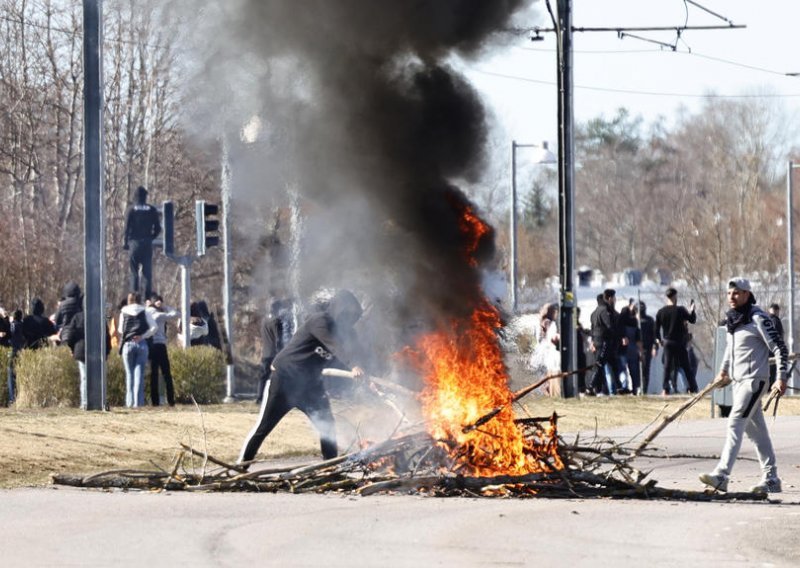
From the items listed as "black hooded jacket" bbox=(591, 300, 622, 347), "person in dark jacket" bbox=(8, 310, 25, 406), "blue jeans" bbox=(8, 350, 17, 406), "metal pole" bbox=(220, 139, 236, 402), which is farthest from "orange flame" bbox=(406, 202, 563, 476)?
"black hooded jacket" bbox=(591, 300, 622, 347)

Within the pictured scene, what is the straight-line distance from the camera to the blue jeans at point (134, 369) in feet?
67.2

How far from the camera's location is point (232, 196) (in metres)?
21.5

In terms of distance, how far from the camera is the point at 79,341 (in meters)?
20.2

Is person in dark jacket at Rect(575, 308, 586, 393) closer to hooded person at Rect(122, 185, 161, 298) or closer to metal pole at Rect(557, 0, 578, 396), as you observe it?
metal pole at Rect(557, 0, 578, 396)

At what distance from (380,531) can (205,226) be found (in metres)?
14.5

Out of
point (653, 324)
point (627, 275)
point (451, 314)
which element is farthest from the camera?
point (627, 275)

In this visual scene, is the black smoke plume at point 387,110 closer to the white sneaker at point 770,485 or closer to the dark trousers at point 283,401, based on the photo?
the dark trousers at point 283,401

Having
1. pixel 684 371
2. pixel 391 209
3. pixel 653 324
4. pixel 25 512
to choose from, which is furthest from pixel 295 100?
pixel 653 324

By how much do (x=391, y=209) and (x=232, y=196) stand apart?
8371 millimetres

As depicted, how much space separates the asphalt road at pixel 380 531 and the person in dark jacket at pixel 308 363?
141 cm

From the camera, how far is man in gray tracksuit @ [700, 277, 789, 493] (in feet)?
40.1

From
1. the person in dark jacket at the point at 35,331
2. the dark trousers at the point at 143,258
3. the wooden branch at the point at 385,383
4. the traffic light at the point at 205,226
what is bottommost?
the wooden branch at the point at 385,383

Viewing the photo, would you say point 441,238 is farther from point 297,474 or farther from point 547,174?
point 547,174

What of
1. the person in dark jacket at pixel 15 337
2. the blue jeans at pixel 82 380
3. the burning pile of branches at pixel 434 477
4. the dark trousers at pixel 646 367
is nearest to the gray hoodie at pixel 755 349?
the burning pile of branches at pixel 434 477
